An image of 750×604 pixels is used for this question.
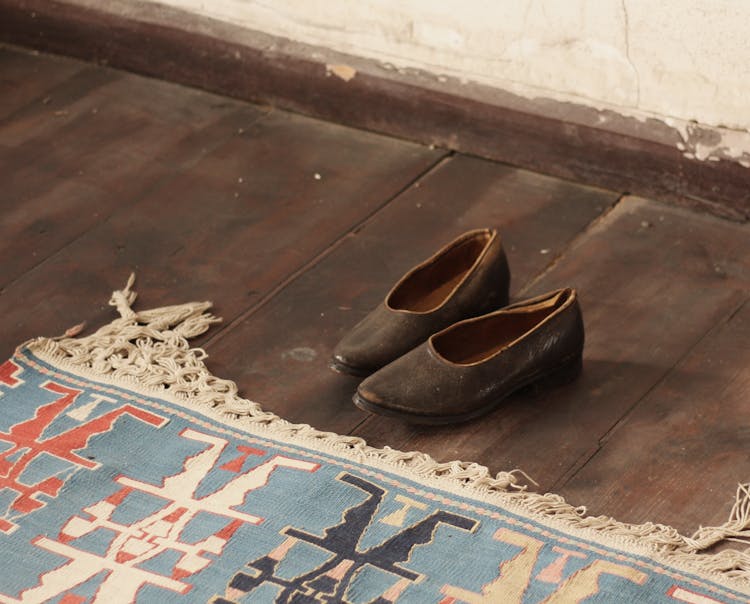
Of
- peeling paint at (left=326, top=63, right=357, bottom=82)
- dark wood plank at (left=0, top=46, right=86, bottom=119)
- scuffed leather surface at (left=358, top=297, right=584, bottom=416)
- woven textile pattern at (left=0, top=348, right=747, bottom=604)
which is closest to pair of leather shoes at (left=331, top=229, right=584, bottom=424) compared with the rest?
scuffed leather surface at (left=358, top=297, right=584, bottom=416)

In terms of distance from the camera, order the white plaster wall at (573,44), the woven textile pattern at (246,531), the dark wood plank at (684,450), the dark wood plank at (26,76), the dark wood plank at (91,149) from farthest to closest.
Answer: the dark wood plank at (26,76) → the dark wood plank at (91,149) → the white plaster wall at (573,44) → the dark wood plank at (684,450) → the woven textile pattern at (246,531)

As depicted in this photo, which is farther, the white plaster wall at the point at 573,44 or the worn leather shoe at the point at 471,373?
the white plaster wall at the point at 573,44

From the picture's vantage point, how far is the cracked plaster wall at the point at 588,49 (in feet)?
7.00

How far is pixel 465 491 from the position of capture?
1709 millimetres

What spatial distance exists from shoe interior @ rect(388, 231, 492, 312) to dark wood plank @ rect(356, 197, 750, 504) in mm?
134

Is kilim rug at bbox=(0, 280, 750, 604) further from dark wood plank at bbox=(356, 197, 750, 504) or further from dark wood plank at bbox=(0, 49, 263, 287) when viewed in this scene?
dark wood plank at bbox=(0, 49, 263, 287)

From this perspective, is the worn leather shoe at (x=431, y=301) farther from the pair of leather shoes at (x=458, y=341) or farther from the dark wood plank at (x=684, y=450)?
the dark wood plank at (x=684, y=450)

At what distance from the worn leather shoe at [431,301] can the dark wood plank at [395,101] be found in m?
0.41

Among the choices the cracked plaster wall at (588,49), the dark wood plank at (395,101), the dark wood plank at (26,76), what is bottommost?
the dark wood plank at (26,76)

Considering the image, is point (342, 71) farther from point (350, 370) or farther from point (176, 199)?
point (350, 370)

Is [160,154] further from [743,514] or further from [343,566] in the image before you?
[743,514]

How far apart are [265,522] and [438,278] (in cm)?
55

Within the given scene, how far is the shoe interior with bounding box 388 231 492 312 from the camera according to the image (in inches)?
79.1

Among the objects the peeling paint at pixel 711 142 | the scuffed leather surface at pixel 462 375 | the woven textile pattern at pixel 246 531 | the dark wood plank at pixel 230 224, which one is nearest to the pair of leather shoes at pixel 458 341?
the scuffed leather surface at pixel 462 375
